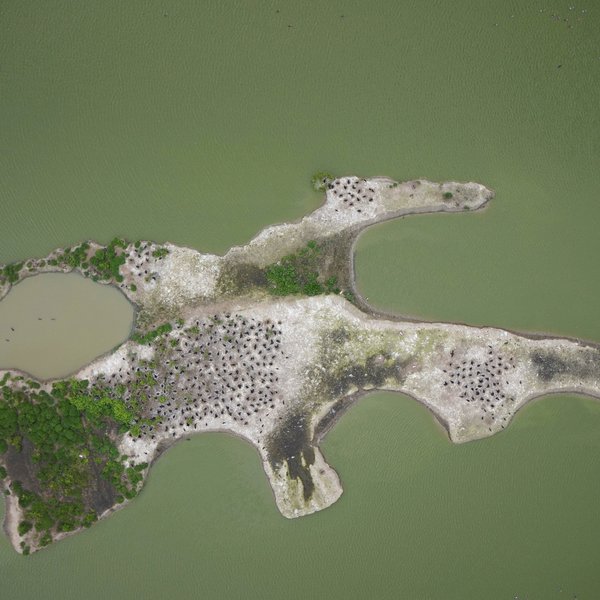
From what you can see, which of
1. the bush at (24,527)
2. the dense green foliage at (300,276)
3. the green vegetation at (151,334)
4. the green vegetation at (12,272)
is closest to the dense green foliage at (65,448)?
the bush at (24,527)

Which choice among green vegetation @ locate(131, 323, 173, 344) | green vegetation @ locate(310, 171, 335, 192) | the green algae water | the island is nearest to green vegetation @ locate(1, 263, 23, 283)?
the island

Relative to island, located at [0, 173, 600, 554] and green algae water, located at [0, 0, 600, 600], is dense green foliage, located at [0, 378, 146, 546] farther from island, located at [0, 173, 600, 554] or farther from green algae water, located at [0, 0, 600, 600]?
green algae water, located at [0, 0, 600, 600]

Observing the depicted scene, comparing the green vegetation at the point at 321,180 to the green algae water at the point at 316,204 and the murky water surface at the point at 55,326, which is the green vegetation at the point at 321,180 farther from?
the murky water surface at the point at 55,326

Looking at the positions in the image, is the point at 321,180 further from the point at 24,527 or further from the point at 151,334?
the point at 24,527

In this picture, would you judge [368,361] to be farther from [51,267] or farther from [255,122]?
[51,267]

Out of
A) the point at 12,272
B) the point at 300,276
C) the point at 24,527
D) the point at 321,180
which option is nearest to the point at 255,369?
the point at 300,276

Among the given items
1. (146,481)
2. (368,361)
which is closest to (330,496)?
(368,361)
